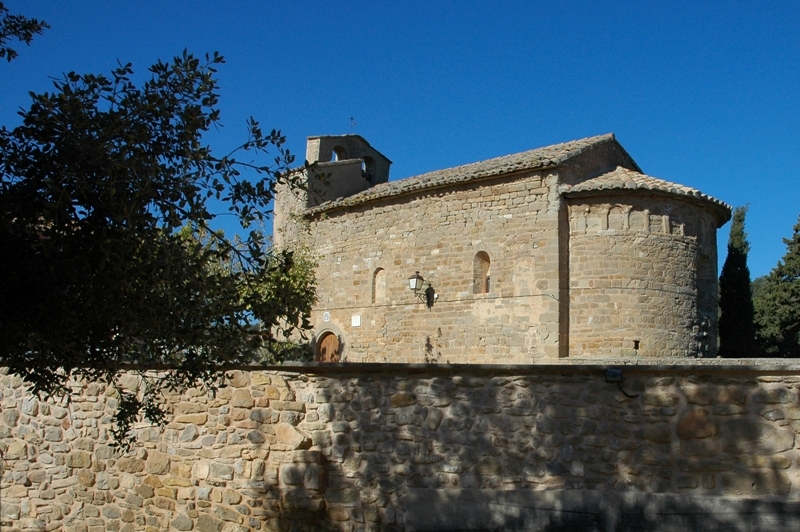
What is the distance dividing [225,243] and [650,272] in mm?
13238

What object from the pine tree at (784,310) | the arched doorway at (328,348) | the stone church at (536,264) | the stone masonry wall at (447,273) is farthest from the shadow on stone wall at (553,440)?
the pine tree at (784,310)

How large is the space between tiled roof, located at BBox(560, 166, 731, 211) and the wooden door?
8.69 m

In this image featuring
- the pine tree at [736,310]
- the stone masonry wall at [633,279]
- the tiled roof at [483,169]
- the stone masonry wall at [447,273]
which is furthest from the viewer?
the pine tree at [736,310]

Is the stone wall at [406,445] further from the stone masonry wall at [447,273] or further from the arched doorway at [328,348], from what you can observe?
the arched doorway at [328,348]

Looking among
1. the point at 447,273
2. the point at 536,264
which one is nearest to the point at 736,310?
the point at 536,264

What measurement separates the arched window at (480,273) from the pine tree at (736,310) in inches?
427

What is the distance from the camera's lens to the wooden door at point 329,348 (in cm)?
2127

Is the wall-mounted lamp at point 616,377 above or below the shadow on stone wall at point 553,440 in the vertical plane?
above

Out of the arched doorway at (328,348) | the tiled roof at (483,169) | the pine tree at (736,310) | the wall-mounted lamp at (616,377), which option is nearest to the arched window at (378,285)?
the arched doorway at (328,348)

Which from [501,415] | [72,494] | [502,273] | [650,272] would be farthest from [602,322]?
[72,494]

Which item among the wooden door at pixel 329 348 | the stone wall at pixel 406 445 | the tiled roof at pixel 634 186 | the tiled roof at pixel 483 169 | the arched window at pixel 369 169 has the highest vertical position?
the arched window at pixel 369 169

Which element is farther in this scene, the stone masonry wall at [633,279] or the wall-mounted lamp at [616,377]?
the stone masonry wall at [633,279]

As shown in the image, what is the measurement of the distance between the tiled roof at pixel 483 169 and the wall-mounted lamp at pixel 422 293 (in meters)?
2.59

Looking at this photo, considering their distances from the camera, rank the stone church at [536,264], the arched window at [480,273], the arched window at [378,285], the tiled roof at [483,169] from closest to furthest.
Answer: the stone church at [536,264] < the tiled roof at [483,169] < the arched window at [480,273] < the arched window at [378,285]
